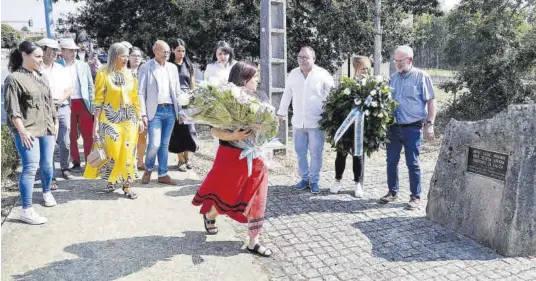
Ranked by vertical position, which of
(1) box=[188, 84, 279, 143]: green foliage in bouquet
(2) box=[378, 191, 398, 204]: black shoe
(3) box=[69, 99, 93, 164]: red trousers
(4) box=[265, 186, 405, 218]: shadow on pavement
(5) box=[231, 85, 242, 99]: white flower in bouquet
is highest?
(5) box=[231, 85, 242, 99]: white flower in bouquet

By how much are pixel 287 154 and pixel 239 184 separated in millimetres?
4582

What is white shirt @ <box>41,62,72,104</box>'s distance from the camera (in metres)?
5.95

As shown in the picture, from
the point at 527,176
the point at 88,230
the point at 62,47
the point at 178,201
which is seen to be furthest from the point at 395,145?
the point at 62,47

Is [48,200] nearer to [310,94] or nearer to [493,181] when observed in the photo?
[310,94]

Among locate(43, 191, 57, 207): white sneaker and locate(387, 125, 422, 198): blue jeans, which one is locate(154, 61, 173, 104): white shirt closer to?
locate(43, 191, 57, 207): white sneaker

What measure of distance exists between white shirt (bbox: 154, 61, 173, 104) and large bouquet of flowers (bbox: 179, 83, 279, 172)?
2.10m

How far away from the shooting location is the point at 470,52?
42.3ft

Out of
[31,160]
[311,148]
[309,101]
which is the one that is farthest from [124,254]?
[309,101]

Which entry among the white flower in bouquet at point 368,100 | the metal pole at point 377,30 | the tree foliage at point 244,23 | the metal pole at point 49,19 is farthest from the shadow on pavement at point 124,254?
the metal pole at point 377,30

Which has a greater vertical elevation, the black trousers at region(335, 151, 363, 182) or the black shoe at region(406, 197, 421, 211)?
the black trousers at region(335, 151, 363, 182)

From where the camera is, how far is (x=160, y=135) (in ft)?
19.9

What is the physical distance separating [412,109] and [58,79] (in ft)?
15.5

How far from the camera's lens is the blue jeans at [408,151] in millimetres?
5355

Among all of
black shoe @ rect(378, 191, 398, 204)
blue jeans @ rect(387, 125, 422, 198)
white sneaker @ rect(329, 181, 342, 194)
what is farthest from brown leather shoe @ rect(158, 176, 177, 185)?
blue jeans @ rect(387, 125, 422, 198)
